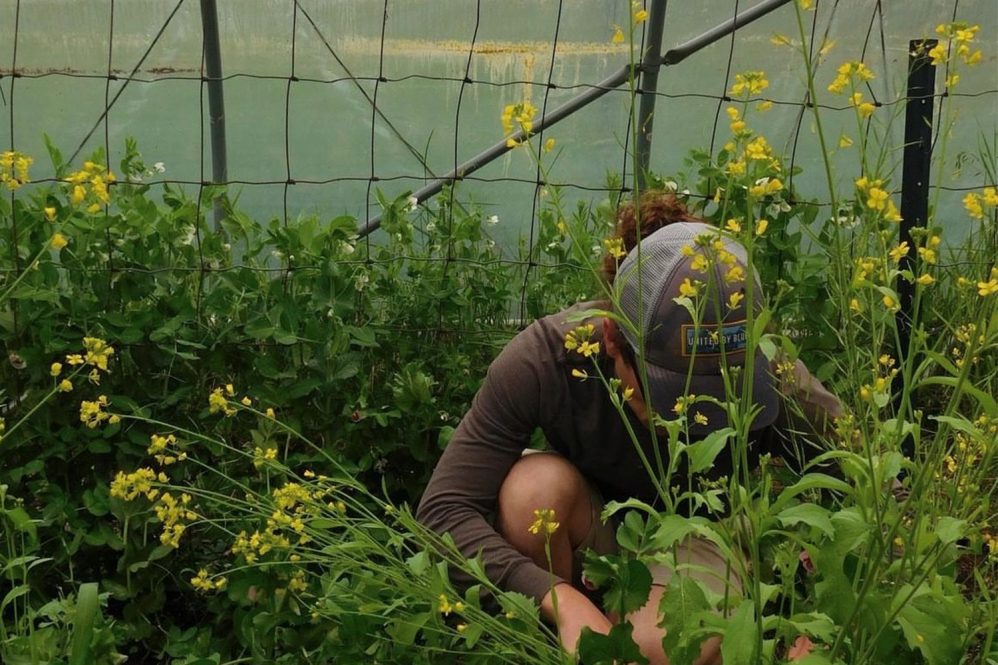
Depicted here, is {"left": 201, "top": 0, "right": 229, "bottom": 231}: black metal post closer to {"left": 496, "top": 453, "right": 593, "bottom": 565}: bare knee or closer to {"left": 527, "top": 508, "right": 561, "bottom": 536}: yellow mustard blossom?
{"left": 496, "top": 453, "right": 593, "bottom": 565}: bare knee

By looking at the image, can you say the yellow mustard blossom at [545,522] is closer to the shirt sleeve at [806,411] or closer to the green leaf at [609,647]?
the green leaf at [609,647]

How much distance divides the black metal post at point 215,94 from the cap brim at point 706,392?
4.65ft

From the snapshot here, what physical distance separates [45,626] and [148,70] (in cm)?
169

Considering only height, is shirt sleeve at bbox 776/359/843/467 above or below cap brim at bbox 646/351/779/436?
below

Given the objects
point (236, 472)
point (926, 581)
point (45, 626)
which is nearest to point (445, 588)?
point (926, 581)

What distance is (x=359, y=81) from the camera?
313 centimetres

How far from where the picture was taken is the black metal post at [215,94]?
9.03 ft

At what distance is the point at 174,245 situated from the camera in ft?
6.96

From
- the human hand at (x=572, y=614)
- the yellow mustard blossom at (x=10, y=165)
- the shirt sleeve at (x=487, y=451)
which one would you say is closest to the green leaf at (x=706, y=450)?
the human hand at (x=572, y=614)

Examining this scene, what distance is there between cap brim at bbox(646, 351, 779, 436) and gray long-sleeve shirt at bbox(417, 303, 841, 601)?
13cm

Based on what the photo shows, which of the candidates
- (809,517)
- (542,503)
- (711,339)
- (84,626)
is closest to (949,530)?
(809,517)

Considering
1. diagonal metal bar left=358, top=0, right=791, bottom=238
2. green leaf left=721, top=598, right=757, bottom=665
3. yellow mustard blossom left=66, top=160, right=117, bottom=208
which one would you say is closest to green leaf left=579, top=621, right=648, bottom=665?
green leaf left=721, top=598, right=757, bottom=665

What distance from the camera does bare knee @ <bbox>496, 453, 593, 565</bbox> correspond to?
1.85m

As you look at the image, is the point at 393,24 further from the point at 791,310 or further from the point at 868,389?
the point at 868,389
